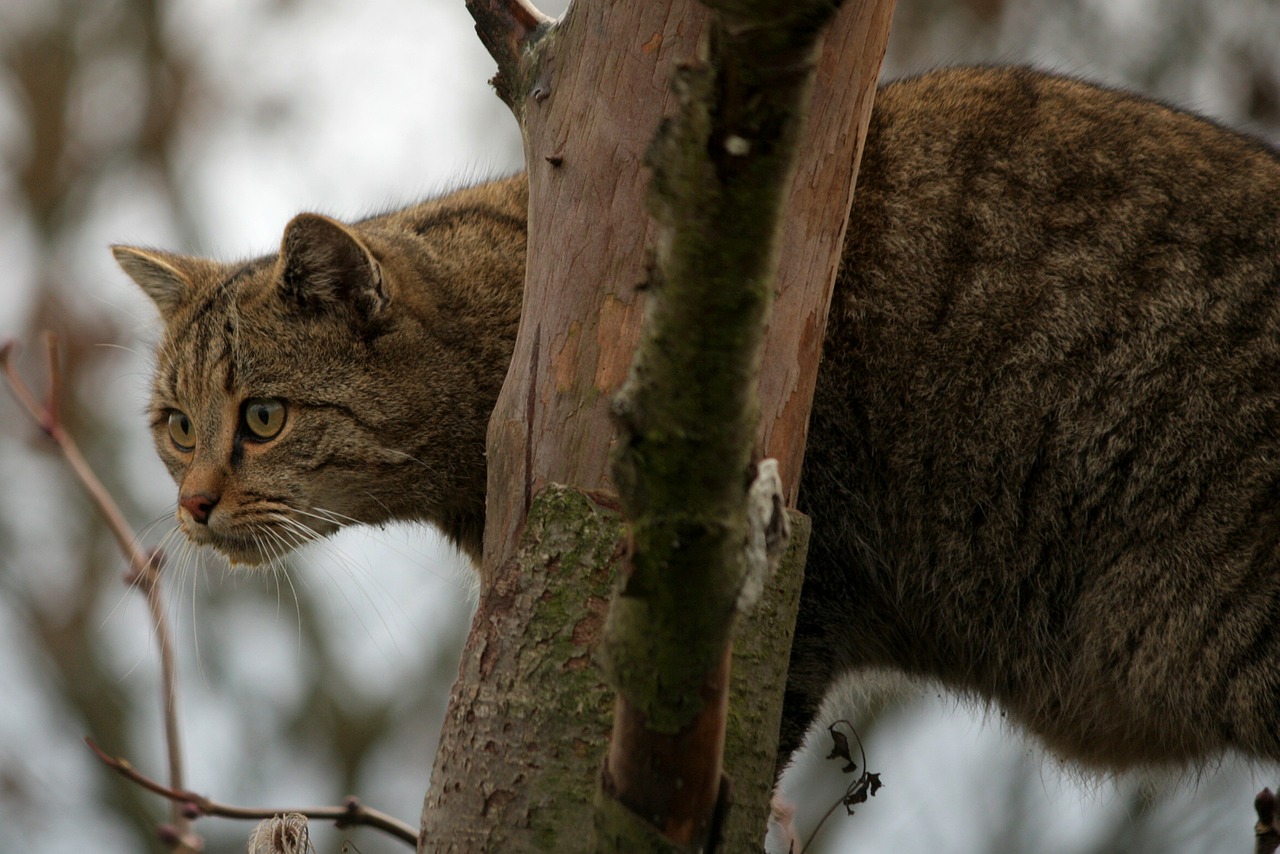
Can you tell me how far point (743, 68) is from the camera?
3.54ft

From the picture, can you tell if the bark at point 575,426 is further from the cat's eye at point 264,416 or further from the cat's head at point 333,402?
the cat's eye at point 264,416

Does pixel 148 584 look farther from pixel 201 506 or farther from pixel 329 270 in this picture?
pixel 329 270

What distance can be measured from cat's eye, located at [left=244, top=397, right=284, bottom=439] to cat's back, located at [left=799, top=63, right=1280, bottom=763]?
1.41 meters

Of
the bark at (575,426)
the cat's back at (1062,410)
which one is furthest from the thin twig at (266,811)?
the cat's back at (1062,410)

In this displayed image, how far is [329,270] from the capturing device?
334 cm

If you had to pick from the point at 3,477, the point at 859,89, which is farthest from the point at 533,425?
the point at 3,477

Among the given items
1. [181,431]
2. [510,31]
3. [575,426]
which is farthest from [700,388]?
[181,431]

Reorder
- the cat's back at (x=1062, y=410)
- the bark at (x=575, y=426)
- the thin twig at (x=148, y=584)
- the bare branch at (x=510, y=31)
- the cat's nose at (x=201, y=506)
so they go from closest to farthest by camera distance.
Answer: the bark at (x=575, y=426)
the thin twig at (x=148, y=584)
the bare branch at (x=510, y=31)
the cat's back at (x=1062, y=410)
the cat's nose at (x=201, y=506)

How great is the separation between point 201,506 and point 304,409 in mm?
360

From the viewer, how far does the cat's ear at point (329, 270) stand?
3.27m

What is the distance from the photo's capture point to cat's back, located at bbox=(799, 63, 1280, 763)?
2.93 meters

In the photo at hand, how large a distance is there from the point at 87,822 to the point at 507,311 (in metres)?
5.28

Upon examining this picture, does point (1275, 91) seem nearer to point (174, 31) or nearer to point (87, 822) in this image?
point (174, 31)

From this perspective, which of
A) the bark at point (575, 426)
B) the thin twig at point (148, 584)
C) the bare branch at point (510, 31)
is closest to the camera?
the bark at point (575, 426)
